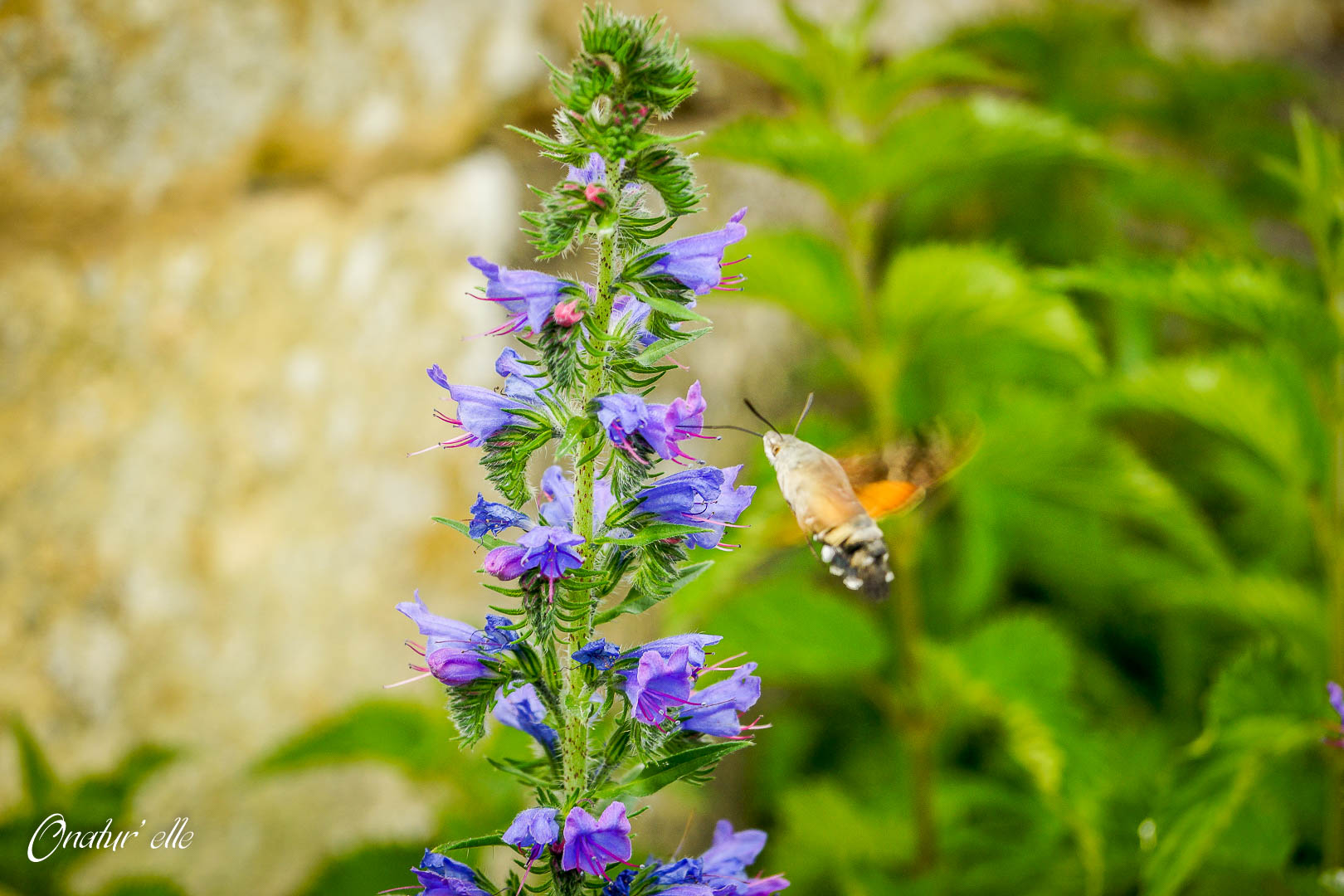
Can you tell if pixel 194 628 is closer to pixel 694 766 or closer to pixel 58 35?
pixel 58 35

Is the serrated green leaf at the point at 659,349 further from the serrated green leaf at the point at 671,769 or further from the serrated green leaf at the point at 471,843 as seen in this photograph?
the serrated green leaf at the point at 471,843

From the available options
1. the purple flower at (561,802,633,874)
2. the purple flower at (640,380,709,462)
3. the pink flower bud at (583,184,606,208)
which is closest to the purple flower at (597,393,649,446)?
the purple flower at (640,380,709,462)

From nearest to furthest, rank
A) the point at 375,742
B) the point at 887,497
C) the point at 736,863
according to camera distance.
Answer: the point at 736,863, the point at 887,497, the point at 375,742

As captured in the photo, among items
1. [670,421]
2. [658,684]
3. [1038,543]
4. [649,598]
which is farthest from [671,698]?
[1038,543]

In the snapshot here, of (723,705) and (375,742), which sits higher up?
(723,705)

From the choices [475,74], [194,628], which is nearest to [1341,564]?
[475,74]

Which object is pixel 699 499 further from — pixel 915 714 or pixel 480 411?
pixel 915 714

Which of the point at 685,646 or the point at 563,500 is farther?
the point at 563,500

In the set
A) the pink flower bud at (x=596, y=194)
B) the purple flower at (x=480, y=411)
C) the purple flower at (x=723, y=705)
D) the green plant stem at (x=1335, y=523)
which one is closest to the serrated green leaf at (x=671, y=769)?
the purple flower at (x=723, y=705)
